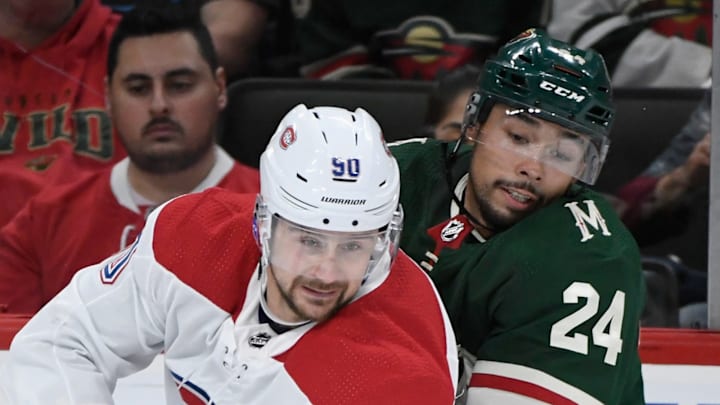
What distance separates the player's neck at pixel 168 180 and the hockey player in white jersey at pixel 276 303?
29.7 inches

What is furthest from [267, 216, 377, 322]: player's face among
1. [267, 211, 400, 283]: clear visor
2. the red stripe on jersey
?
the red stripe on jersey

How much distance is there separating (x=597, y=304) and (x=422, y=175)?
42 cm

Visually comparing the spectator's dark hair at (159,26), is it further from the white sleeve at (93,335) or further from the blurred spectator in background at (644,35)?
the white sleeve at (93,335)

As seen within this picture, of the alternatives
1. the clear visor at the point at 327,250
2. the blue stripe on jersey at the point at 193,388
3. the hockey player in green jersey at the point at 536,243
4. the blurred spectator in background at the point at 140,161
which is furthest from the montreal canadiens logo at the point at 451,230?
the blurred spectator in background at the point at 140,161

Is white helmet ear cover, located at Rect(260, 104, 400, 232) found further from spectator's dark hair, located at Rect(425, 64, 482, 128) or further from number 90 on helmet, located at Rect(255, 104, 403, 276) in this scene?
spectator's dark hair, located at Rect(425, 64, 482, 128)

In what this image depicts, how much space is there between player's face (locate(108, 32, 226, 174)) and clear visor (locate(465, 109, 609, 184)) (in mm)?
849

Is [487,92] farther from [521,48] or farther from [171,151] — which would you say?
[171,151]

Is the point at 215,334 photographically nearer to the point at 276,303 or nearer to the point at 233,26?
the point at 276,303

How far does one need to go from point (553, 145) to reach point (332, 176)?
0.46 meters

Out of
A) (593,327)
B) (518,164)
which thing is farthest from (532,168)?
(593,327)

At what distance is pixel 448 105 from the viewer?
2885 mm

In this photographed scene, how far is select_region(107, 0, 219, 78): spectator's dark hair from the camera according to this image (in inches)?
113

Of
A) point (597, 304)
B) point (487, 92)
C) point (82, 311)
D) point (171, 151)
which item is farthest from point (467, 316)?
point (171, 151)

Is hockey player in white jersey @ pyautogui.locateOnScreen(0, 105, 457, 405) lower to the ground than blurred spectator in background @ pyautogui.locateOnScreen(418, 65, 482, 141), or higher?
higher
